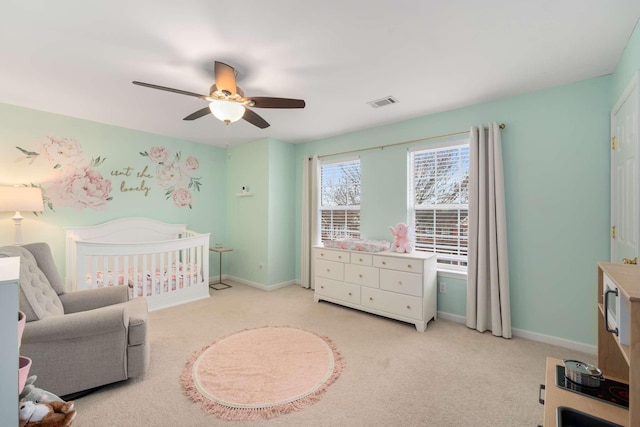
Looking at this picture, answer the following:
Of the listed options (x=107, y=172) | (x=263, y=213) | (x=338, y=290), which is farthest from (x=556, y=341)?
(x=107, y=172)

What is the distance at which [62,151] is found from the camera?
3533 millimetres

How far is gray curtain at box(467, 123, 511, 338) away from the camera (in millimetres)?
2838

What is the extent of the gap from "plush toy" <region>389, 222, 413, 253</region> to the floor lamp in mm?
3982

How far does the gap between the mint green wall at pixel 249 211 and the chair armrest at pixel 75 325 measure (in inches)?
102

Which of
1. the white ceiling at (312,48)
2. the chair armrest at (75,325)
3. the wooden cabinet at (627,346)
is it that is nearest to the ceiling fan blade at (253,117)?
the white ceiling at (312,48)

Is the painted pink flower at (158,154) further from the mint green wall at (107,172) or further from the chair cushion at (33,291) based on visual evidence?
the chair cushion at (33,291)

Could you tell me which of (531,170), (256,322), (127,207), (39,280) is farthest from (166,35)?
(531,170)

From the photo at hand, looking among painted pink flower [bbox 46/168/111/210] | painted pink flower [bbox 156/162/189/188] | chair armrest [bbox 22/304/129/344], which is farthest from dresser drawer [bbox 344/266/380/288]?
painted pink flower [bbox 46/168/111/210]

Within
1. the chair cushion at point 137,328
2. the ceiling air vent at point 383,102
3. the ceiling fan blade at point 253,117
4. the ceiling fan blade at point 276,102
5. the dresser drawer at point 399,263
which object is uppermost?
the ceiling air vent at point 383,102

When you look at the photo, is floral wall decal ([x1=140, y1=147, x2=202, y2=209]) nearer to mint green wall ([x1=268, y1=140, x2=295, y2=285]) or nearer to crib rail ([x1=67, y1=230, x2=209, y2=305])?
crib rail ([x1=67, y1=230, x2=209, y2=305])

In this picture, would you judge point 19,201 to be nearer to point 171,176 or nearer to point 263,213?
point 171,176

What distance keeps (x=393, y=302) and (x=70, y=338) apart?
110 inches

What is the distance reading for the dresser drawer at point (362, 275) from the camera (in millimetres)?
3344

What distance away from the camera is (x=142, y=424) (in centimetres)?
168
